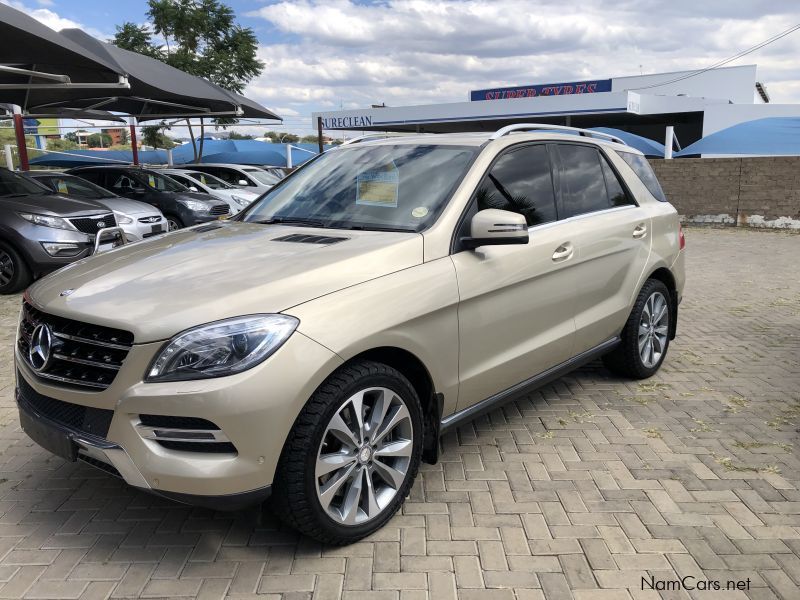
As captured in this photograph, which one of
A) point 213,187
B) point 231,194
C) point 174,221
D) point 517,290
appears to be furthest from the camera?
point 213,187

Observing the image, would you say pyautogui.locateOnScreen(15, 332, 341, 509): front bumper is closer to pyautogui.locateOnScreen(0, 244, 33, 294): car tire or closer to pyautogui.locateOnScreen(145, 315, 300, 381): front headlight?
pyautogui.locateOnScreen(145, 315, 300, 381): front headlight

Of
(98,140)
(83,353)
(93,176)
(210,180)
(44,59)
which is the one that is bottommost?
(83,353)

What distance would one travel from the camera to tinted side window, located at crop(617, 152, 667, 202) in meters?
4.80

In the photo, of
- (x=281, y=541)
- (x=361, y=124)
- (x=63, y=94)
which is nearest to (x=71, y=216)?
(x=281, y=541)

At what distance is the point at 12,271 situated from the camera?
7.95 m

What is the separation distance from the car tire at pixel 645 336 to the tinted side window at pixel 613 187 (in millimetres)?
649

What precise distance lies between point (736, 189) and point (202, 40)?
57.7 ft

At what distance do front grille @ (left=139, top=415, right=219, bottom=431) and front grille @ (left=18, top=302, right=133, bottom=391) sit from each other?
0.75 feet

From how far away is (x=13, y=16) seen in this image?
8789 mm

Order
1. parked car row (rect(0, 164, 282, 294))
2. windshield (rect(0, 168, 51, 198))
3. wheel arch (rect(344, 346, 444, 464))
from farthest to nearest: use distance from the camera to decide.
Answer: windshield (rect(0, 168, 51, 198)), parked car row (rect(0, 164, 282, 294)), wheel arch (rect(344, 346, 444, 464))

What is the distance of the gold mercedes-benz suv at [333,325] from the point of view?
232 cm

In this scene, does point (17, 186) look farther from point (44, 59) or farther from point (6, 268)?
point (44, 59)

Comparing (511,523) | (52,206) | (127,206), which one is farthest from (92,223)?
(511,523)

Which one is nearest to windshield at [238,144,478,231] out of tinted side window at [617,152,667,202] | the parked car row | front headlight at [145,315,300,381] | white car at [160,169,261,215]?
front headlight at [145,315,300,381]
